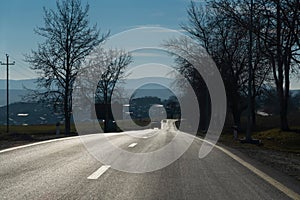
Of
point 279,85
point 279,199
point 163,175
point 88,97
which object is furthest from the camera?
point 88,97

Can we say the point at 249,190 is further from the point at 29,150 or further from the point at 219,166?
the point at 29,150

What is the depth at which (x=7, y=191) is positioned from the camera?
8.63 meters

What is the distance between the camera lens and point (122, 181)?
10125 mm

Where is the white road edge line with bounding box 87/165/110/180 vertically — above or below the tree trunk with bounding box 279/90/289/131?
below

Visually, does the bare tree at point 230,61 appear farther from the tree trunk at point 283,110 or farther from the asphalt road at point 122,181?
the asphalt road at point 122,181

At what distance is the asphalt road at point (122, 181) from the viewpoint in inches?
337

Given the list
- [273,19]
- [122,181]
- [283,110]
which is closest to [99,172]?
[122,181]

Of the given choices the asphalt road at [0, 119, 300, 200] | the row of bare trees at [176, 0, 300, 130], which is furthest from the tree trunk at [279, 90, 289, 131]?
the asphalt road at [0, 119, 300, 200]

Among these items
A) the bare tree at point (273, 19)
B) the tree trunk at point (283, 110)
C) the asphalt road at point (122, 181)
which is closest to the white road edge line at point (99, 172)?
the asphalt road at point (122, 181)

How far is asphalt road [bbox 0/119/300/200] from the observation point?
8570mm

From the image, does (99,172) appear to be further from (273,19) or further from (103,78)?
(103,78)

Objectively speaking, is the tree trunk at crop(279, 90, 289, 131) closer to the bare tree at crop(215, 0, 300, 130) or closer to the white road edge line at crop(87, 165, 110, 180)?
the bare tree at crop(215, 0, 300, 130)

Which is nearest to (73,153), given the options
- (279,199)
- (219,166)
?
(219,166)

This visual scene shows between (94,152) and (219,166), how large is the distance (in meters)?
4.88
